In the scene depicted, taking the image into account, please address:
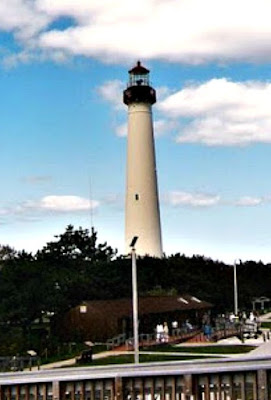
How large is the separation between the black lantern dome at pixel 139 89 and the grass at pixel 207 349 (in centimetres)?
2758

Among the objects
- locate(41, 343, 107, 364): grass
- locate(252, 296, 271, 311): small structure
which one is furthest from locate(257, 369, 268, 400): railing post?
locate(252, 296, 271, 311): small structure

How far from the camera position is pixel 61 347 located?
124ft

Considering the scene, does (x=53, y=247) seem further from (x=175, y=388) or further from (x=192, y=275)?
(x=175, y=388)

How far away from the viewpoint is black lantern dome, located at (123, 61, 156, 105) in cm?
6341

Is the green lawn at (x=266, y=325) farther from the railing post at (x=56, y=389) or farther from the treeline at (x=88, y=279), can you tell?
the railing post at (x=56, y=389)

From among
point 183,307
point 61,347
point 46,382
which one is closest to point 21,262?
point 183,307

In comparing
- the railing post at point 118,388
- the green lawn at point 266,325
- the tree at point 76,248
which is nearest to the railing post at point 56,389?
the railing post at point 118,388

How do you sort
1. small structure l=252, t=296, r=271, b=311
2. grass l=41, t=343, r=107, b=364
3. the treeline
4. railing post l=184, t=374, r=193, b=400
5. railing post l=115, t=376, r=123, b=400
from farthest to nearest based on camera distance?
small structure l=252, t=296, r=271, b=311 < the treeline < grass l=41, t=343, r=107, b=364 < railing post l=115, t=376, r=123, b=400 < railing post l=184, t=374, r=193, b=400

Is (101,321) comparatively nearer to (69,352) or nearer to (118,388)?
(69,352)

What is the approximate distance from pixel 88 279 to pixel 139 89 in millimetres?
19659

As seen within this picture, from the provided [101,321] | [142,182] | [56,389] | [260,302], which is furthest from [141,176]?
[56,389]

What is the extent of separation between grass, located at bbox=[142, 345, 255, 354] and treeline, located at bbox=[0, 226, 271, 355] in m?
5.88

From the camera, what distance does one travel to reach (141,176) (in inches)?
2457

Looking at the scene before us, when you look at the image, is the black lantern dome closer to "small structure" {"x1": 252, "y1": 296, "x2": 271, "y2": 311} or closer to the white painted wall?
the white painted wall
